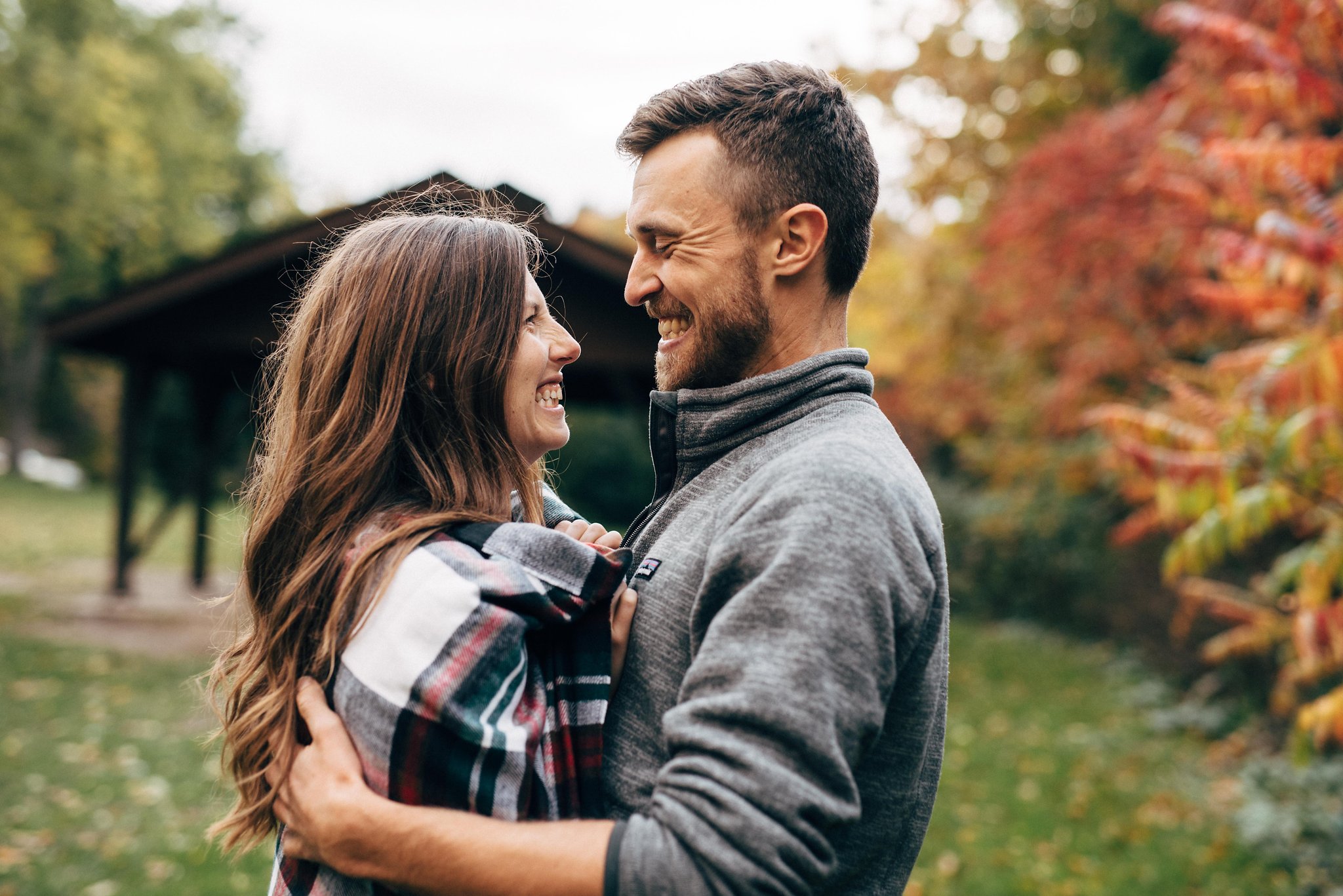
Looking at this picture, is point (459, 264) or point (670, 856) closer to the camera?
point (670, 856)

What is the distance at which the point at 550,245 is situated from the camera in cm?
745

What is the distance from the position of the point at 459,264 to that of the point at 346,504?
484mm

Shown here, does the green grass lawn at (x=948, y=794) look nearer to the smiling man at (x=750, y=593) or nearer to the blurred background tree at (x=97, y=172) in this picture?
the smiling man at (x=750, y=593)

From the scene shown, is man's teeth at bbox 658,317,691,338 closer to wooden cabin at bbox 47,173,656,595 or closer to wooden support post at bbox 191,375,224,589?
wooden cabin at bbox 47,173,656,595

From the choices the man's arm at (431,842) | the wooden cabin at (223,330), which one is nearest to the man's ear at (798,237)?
the man's arm at (431,842)

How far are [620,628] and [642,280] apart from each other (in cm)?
66

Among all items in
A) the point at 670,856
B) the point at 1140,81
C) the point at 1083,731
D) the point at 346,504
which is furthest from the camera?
the point at 1140,81

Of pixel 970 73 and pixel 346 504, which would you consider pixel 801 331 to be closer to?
A: pixel 346 504

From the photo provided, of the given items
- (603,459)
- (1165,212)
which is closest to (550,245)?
(1165,212)

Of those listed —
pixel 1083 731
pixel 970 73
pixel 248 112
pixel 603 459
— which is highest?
pixel 970 73

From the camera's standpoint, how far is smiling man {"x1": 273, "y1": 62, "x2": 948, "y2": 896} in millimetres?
1273

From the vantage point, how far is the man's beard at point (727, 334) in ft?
5.90

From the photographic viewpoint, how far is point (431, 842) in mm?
1362

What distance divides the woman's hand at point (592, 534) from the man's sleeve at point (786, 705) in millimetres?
530
